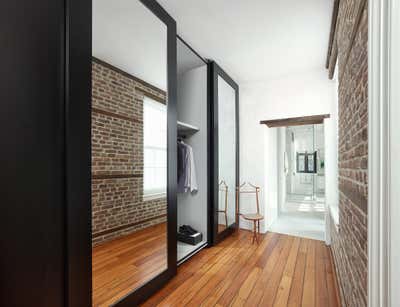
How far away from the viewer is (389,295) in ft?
2.28

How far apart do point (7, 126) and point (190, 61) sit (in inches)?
98.3

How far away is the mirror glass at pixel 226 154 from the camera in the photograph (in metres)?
3.57

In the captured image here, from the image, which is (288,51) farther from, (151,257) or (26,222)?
(26,222)

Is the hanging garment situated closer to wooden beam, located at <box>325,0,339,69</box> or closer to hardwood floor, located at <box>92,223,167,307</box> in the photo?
hardwood floor, located at <box>92,223,167,307</box>

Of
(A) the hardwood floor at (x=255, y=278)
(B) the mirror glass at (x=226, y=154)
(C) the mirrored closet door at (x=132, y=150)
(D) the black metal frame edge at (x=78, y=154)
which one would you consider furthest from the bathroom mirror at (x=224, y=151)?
(D) the black metal frame edge at (x=78, y=154)

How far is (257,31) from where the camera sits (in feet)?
8.60

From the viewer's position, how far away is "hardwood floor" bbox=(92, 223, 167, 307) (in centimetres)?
161

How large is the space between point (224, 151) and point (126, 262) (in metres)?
2.30

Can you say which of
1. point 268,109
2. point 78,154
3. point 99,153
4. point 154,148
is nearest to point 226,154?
point 268,109

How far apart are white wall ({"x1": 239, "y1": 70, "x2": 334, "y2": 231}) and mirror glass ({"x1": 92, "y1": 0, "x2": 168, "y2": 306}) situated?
2.32 meters

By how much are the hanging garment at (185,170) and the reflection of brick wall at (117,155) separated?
39.9 inches

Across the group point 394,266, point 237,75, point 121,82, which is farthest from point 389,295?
point 237,75

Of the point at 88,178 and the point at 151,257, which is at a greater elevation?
the point at 88,178

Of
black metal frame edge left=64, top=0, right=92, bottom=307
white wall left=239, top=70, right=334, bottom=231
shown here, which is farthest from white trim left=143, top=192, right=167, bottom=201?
white wall left=239, top=70, right=334, bottom=231
